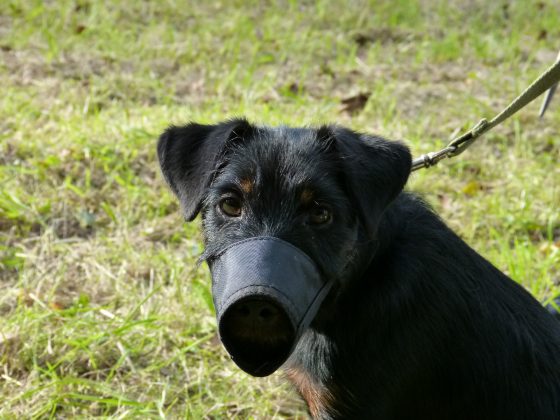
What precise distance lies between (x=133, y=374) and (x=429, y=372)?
1494 millimetres

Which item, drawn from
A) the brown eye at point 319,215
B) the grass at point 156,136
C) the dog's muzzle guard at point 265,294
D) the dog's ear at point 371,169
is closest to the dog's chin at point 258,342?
the dog's muzzle guard at point 265,294

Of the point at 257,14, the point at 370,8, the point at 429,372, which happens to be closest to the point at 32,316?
the point at 429,372

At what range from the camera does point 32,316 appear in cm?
379

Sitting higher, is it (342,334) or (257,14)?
(342,334)

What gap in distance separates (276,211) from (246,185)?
0.16 metres

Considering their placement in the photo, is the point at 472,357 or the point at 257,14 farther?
the point at 257,14

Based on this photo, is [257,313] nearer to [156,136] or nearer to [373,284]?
[373,284]

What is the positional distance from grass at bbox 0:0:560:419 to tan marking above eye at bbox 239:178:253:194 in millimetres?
1258

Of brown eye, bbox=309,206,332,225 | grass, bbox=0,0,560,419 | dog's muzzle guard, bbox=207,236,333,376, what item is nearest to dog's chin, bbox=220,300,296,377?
dog's muzzle guard, bbox=207,236,333,376

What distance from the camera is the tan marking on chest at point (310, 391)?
2.90 m

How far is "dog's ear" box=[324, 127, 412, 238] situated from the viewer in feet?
8.77

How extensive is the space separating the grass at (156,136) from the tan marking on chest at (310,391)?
0.52m

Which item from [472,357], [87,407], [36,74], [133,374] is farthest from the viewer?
[36,74]

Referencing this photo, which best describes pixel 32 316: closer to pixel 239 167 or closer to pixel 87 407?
pixel 87 407
